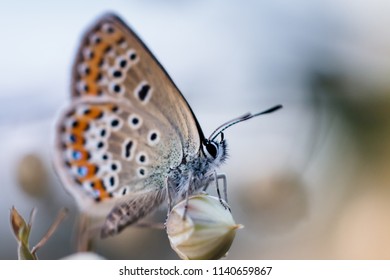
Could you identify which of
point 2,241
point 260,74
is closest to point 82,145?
point 2,241

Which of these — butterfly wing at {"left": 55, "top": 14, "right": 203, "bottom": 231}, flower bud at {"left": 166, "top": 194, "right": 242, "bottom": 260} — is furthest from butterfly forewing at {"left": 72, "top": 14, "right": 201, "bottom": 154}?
flower bud at {"left": 166, "top": 194, "right": 242, "bottom": 260}

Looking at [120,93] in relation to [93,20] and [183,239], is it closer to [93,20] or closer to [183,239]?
[93,20]

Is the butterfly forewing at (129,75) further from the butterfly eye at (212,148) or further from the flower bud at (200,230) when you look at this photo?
the flower bud at (200,230)

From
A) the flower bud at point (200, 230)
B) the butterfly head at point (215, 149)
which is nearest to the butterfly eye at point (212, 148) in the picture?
the butterfly head at point (215, 149)

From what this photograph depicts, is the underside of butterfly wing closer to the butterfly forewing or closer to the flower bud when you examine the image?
the butterfly forewing

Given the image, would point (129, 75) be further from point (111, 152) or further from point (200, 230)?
point (200, 230)

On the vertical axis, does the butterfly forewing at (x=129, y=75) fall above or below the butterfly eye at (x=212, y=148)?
above
